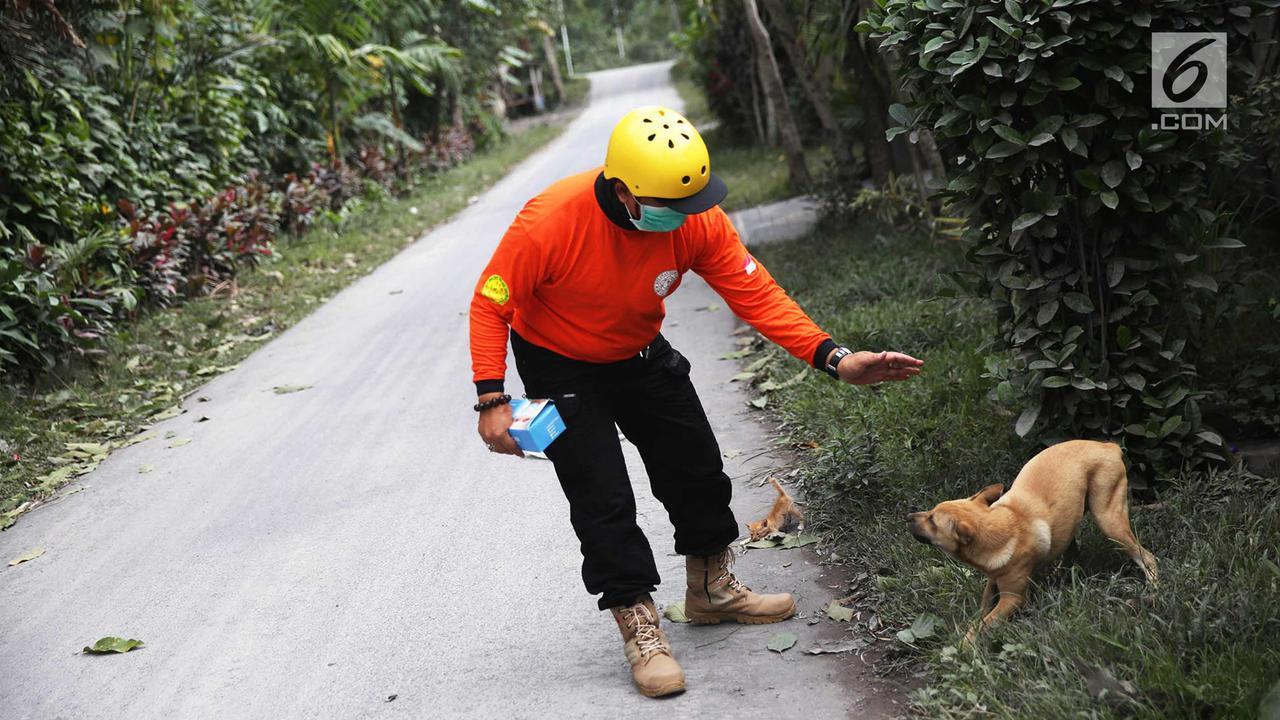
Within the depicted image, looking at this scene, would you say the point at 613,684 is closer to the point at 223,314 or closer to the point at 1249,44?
the point at 1249,44

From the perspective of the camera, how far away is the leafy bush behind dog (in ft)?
12.7

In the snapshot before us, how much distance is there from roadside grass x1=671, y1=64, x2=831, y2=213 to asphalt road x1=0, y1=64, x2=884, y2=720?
451 cm

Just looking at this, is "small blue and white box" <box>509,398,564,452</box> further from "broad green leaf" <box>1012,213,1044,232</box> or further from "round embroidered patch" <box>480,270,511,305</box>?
"broad green leaf" <box>1012,213,1044,232</box>

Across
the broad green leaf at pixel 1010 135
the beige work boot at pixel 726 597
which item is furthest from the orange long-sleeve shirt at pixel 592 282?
the broad green leaf at pixel 1010 135

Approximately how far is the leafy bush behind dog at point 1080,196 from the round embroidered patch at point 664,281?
1137mm

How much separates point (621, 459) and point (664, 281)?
0.65m

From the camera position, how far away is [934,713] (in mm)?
3141

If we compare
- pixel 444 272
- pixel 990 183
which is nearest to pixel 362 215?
pixel 444 272

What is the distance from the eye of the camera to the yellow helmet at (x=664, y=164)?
3445mm

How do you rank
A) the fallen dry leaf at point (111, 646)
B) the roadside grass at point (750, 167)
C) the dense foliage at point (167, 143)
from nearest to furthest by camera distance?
the fallen dry leaf at point (111, 646), the dense foliage at point (167, 143), the roadside grass at point (750, 167)

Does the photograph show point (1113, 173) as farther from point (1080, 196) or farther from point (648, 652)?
point (648, 652)

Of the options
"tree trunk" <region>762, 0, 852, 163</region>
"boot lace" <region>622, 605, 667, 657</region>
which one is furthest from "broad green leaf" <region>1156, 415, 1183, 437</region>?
"tree trunk" <region>762, 0, 852, 163</region>

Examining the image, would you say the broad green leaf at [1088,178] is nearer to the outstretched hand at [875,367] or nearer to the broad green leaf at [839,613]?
the outstretched hand at [875,367]

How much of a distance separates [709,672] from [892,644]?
62cm
